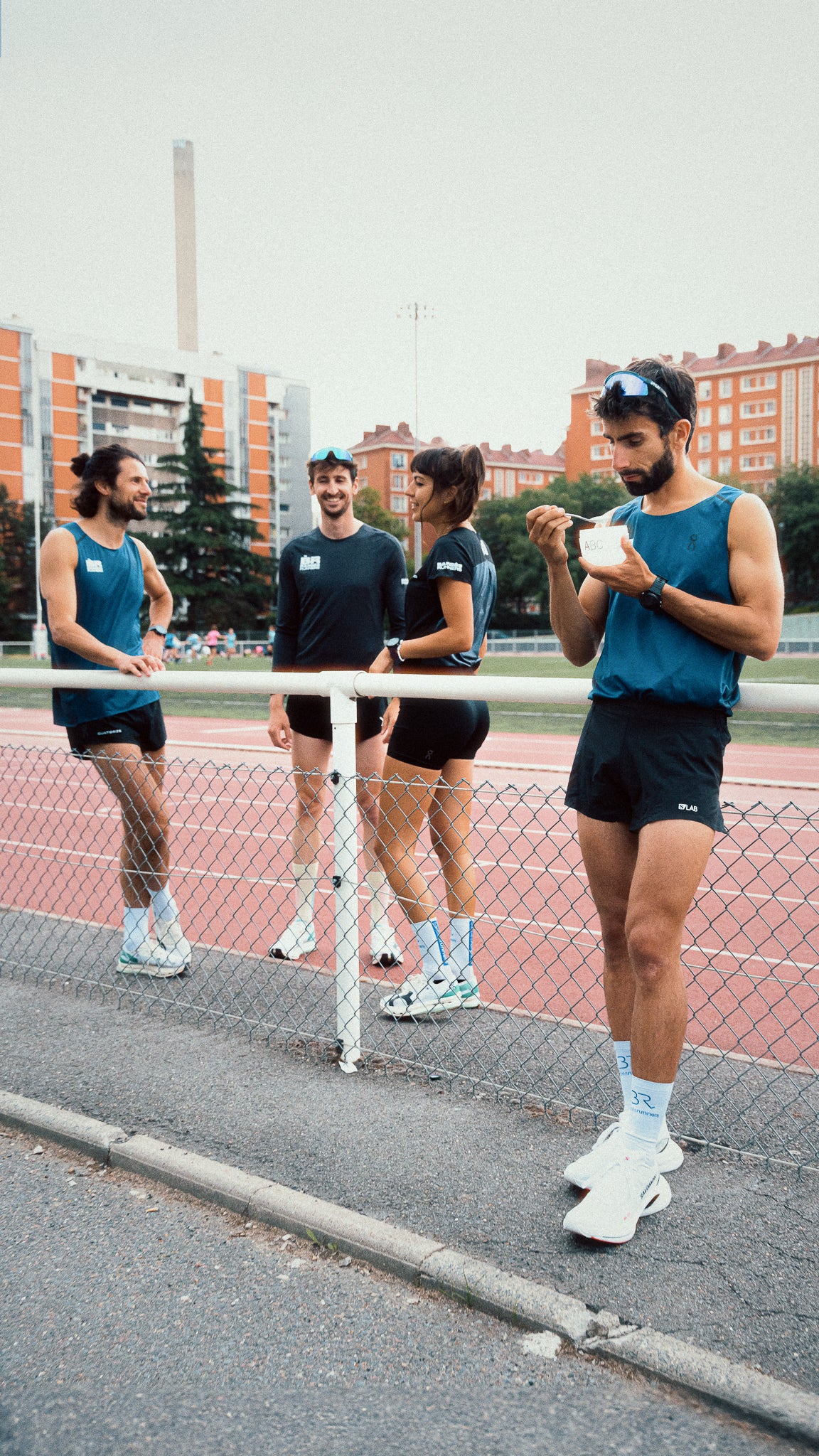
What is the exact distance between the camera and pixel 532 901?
6.65 metres

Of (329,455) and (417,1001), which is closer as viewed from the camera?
(417,1001)

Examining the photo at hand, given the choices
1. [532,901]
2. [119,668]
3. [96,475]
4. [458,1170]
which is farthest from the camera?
[532,901]

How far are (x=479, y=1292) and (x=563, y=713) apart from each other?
2137cm

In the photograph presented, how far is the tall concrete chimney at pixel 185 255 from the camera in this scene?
316ft

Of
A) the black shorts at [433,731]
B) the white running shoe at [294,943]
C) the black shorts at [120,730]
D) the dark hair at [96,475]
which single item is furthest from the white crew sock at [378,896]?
the dark hair at [96,475]

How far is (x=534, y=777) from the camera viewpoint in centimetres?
1226

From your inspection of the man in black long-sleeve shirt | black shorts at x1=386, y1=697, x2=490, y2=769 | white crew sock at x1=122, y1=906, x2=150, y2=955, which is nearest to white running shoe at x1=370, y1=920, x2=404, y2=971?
the man in black long-sleeve shirt

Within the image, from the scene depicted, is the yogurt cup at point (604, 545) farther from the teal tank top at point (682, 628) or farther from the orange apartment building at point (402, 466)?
the orange apartment building at point (402, 466)

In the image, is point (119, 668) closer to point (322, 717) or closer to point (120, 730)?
point (120, 730)

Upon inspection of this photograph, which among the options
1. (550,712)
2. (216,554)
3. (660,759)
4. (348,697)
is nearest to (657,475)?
(660,759)

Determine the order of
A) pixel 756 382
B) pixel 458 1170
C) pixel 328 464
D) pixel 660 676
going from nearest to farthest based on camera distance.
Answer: pixel 660 676 → pixel 458 1170 → pixel 328 464 → pixel 756 382

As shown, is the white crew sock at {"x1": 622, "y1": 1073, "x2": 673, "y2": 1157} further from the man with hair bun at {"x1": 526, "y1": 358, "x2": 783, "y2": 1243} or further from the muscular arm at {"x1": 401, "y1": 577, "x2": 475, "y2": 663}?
the muscular arm at {"x1": 401, "y1": 577, "x2": 475, "y2": 663}

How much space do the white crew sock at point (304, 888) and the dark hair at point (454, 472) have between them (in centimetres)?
160

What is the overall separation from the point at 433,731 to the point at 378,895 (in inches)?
42.4
